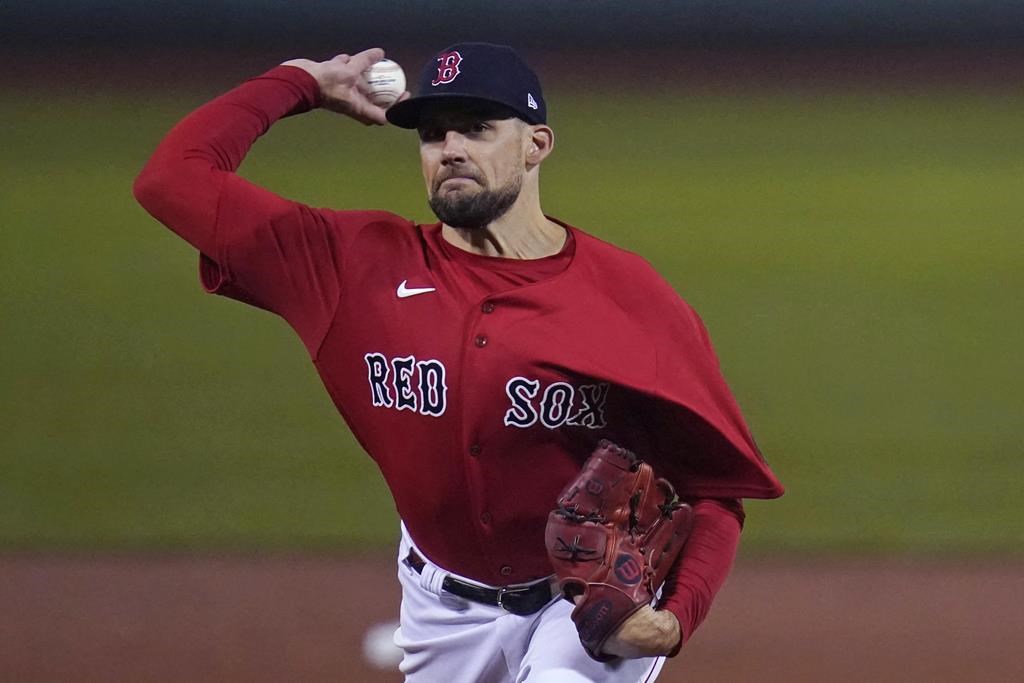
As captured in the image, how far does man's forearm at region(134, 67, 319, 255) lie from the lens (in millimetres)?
2564

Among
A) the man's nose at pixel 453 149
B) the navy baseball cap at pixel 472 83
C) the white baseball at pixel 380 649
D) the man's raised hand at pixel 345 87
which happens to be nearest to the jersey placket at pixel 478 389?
the man's nose at pixel 453 149

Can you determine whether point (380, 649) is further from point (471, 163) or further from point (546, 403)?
point (471, 163)

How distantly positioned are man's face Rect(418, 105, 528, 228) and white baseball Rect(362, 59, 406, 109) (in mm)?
183

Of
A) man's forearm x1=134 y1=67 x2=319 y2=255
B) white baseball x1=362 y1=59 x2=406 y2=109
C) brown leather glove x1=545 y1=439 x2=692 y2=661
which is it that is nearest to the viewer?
brown leather glove x1=545 y1=439 x2=692 y2=661

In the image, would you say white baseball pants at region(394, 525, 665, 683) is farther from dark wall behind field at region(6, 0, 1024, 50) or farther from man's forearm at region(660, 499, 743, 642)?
dark wall behind field at region(6, 0, 1024, 50)

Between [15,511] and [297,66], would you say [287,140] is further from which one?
[297,66]

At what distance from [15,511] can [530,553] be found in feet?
13.8

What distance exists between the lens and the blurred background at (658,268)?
5035 mm

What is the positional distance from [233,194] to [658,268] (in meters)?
5.41

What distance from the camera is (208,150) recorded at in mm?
2611

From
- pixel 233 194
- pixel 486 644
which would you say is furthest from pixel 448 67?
pixel 486 644

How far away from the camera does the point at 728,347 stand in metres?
7.27

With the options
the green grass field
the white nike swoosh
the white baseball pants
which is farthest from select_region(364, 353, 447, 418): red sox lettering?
the green grass field

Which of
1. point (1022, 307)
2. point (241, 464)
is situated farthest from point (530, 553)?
point (1022, 307)
